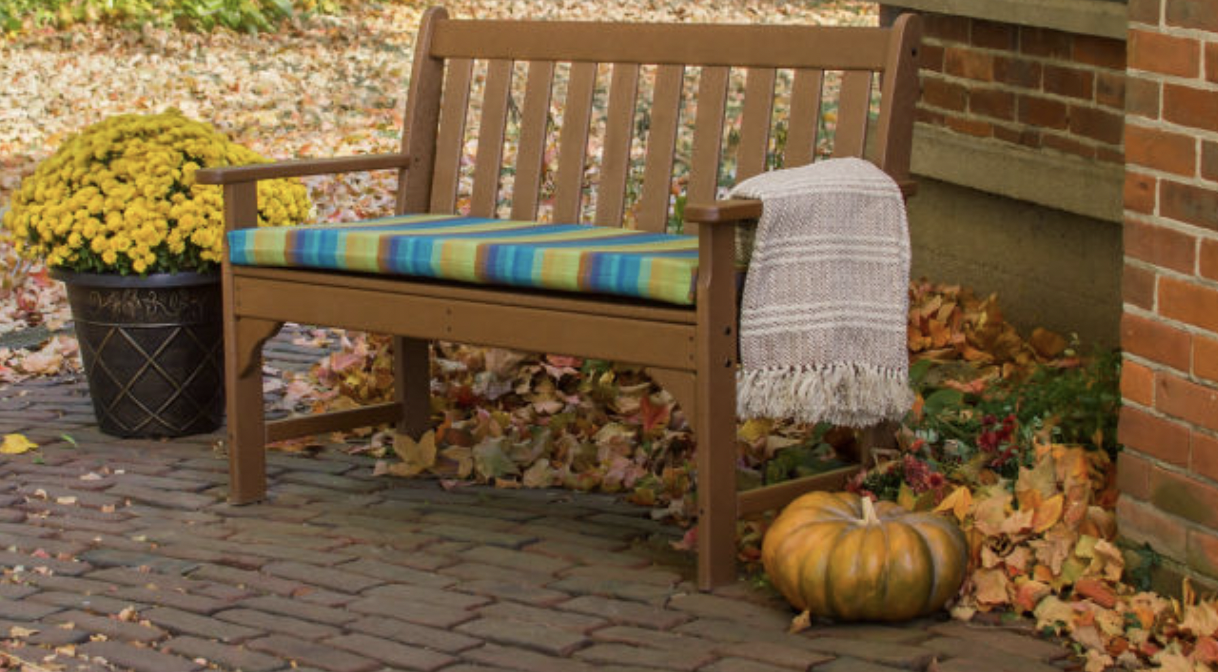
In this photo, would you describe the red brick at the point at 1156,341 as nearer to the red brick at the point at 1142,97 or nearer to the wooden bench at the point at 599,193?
the red brick at the point at 1142,97

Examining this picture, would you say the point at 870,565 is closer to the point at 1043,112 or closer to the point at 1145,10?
the point at 1145,10

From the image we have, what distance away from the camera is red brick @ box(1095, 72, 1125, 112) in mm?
4746

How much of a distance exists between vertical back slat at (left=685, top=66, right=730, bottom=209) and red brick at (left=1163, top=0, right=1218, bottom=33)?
1.18m

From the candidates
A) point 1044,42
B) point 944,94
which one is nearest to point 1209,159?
point 1044,42

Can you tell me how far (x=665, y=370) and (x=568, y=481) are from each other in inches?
36.3

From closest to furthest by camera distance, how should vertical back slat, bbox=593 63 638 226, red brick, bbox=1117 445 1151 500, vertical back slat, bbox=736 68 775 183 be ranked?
red brick, bbox=1117 445 1151 500 → vertical back slat, bbox=736 68 775 183 → vertical back slat, bbox=593 63 638 226

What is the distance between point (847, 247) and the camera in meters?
3.63

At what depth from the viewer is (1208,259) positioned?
10.4 ft

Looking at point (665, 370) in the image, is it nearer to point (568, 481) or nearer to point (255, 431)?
point (568, 481)

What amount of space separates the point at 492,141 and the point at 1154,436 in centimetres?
192

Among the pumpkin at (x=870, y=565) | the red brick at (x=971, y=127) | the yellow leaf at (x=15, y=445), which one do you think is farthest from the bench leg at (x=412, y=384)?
the red brick at (x=971, y=127)

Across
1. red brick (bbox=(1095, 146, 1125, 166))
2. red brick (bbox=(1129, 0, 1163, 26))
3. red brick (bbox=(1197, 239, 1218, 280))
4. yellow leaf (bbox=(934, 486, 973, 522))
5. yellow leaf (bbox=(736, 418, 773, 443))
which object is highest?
red brick (bbox=(1129, 0, 1163, 26))

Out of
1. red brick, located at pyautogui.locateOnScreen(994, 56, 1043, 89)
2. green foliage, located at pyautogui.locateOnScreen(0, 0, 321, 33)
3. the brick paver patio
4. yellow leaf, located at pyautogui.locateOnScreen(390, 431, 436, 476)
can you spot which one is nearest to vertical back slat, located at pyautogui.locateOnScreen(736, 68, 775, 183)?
the brick paver patio

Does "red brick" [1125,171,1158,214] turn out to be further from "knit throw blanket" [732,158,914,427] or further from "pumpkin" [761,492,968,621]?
"pumpkin" [761,492,968,621]
